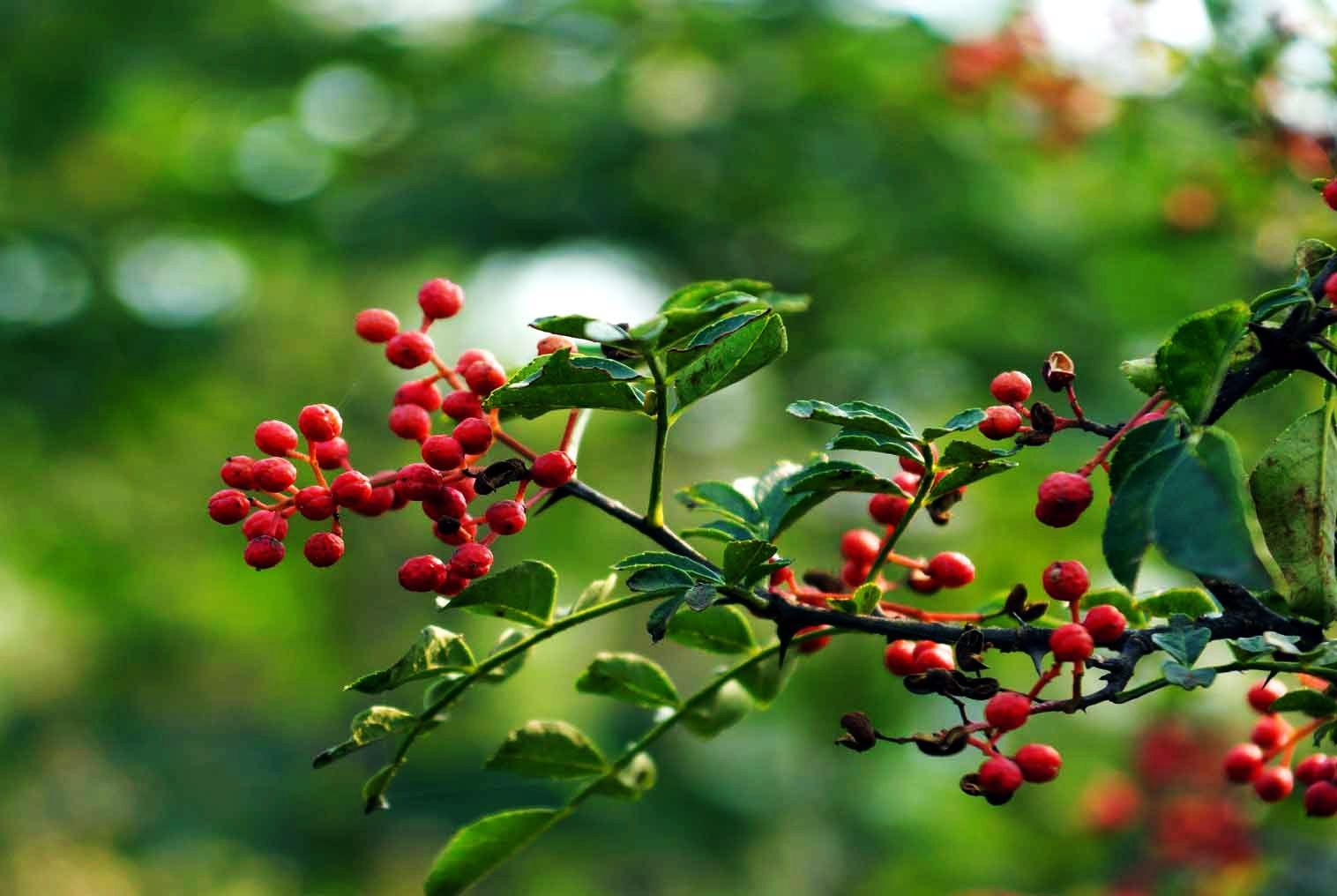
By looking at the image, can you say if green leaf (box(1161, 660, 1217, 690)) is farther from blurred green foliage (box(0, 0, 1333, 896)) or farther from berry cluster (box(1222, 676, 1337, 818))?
blurred green foliage (box(0, 0, 1333, 896))

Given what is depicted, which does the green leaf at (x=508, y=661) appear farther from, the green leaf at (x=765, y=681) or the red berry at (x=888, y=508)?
the red berry at (x=888, y=508)

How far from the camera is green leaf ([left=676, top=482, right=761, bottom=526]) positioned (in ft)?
3.82

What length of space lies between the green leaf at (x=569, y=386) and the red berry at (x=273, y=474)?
21 cm

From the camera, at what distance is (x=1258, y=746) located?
1304 millimetres

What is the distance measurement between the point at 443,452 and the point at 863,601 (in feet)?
1.13

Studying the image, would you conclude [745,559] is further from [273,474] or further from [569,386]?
[273,474]

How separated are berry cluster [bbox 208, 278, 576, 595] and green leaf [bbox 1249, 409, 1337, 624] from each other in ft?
1.69

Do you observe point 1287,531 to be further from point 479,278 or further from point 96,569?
point 96,569

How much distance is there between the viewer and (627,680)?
125 centimetres

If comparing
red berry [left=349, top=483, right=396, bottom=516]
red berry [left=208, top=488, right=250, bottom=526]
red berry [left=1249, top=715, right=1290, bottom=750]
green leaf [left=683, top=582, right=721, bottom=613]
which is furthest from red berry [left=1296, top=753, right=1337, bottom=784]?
red berry [left=208, top=488, right=250, bottom=526]

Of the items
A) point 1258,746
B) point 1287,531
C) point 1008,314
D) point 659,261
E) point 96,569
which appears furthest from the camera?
point 96,569

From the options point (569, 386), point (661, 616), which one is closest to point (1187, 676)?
point (661, 616)

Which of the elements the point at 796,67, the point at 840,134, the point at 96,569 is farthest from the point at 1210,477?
the point at 96,569

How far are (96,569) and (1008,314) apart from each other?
6.67 metres
